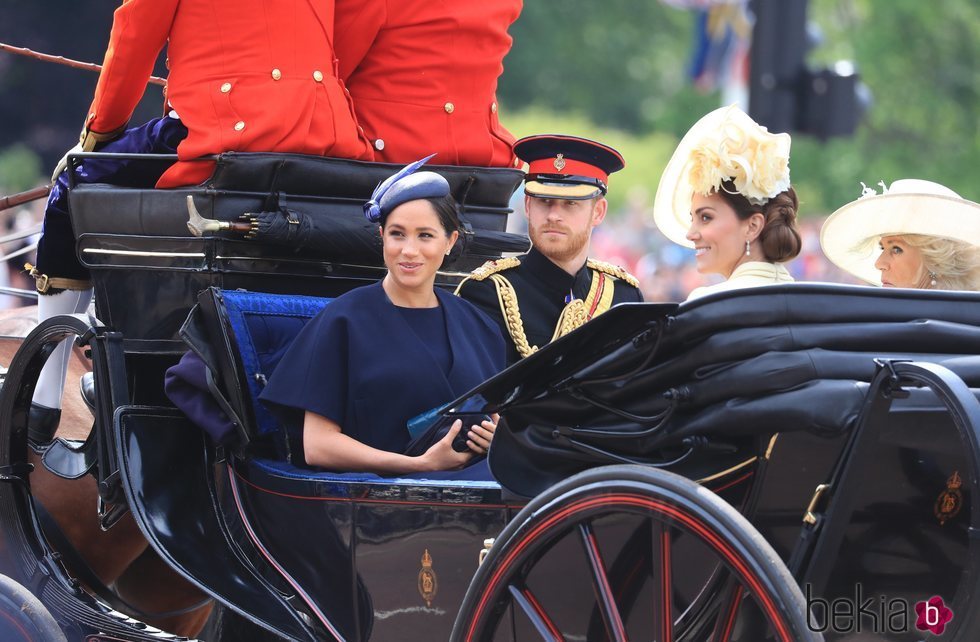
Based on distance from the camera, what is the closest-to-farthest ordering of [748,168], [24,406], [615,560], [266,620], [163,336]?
[615,560] → [748,168] → [266,620] → [163,336] → [24,406]

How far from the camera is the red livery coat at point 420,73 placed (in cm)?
476

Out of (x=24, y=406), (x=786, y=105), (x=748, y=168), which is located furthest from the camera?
(x=786, y=105)

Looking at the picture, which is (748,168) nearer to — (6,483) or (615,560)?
(615,560)

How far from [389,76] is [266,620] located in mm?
1848

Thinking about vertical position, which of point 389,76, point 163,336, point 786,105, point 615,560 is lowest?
point 615,560

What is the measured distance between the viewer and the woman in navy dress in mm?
3777

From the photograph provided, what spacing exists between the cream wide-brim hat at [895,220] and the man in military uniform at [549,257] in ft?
2.67

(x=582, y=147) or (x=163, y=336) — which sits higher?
(x=582, y=147)

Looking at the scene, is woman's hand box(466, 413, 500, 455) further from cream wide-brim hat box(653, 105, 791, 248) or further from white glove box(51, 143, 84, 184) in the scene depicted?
white glove box(51, 143, 84, 184)

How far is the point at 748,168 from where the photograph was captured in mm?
3555

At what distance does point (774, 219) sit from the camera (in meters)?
3.64

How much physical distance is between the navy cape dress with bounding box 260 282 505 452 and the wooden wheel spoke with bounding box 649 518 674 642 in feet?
3.54

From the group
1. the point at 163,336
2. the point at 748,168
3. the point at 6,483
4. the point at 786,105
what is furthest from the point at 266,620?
the point at 786,105

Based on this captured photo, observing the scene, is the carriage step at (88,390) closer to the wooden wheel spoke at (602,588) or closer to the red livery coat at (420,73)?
the red livery coat at (420,73)
